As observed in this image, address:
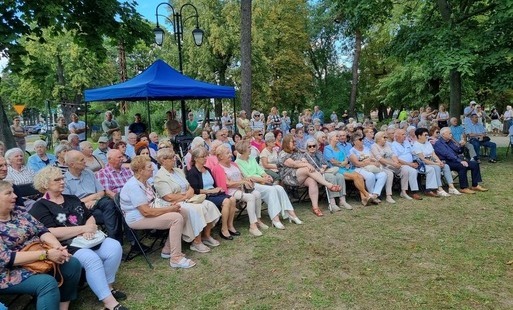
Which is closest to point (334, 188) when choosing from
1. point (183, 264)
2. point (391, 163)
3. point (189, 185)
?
point (391, 163)

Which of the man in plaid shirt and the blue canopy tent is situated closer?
the man in plaid shirt

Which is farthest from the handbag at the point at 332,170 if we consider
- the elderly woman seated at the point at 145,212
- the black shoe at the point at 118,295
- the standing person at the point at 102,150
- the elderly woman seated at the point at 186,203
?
the black shoe at the point at 118,295

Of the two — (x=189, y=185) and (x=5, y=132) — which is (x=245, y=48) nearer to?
(x=5, y=132)

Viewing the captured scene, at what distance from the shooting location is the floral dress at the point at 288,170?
232 inches

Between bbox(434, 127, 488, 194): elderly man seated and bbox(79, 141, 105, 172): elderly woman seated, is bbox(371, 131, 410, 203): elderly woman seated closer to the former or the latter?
bbox(434, 127, 488, 194): elderly man seated

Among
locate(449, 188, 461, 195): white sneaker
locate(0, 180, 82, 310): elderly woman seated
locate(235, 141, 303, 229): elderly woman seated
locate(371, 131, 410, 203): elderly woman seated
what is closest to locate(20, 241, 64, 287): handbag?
locate(0, 180, 82, 310): elderly woman seated

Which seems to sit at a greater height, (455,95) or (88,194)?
(455,95)

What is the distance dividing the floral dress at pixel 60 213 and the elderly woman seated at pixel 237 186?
6.38ft

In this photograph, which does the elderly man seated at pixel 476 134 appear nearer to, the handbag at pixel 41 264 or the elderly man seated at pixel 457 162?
the elderly man seated at pixel 457 162

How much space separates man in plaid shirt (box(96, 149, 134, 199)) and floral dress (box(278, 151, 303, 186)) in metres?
2.46

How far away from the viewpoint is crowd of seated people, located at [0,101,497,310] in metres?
3.07

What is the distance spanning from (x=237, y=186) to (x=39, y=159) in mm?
2804

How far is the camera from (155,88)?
297 inches

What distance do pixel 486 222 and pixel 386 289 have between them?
2684 millimetres
